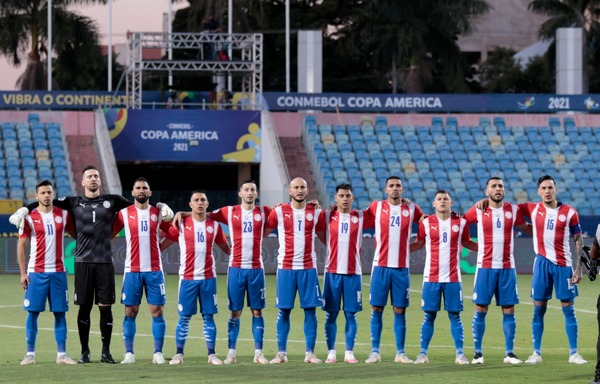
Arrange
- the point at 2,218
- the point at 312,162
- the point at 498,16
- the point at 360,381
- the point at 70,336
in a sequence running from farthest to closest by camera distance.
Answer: the point at 498,16
the point at 312,162
the point at 2,218
the point at 70,336
the point at 360,381

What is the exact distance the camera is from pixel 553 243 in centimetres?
1527

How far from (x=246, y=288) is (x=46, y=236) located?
2.33 meters

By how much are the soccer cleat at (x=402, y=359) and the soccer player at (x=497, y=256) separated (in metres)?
0.90

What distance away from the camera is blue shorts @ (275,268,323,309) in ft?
49.3

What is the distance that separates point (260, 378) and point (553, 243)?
162 inches

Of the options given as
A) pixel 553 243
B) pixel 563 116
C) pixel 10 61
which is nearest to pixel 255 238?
pixel 553 243

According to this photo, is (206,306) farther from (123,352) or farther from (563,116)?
(563,116)

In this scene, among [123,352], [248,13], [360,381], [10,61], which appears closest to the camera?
[360,381]

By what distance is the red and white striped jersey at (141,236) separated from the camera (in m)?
14.9

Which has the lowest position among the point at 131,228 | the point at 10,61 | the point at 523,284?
the point at 523,284

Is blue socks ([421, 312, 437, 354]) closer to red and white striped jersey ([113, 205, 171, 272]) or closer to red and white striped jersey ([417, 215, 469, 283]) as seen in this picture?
red and white striped jersey ([417, 215, 469, 283])

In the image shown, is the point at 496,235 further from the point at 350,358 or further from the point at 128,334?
the point at 128,334

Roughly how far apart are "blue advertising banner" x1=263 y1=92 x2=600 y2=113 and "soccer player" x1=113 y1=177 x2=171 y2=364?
26.3 meters

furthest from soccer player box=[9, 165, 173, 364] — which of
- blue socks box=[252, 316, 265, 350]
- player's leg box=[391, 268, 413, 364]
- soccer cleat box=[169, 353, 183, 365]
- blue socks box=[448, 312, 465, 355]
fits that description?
blue socks box=[448, 312, 465, 355]
